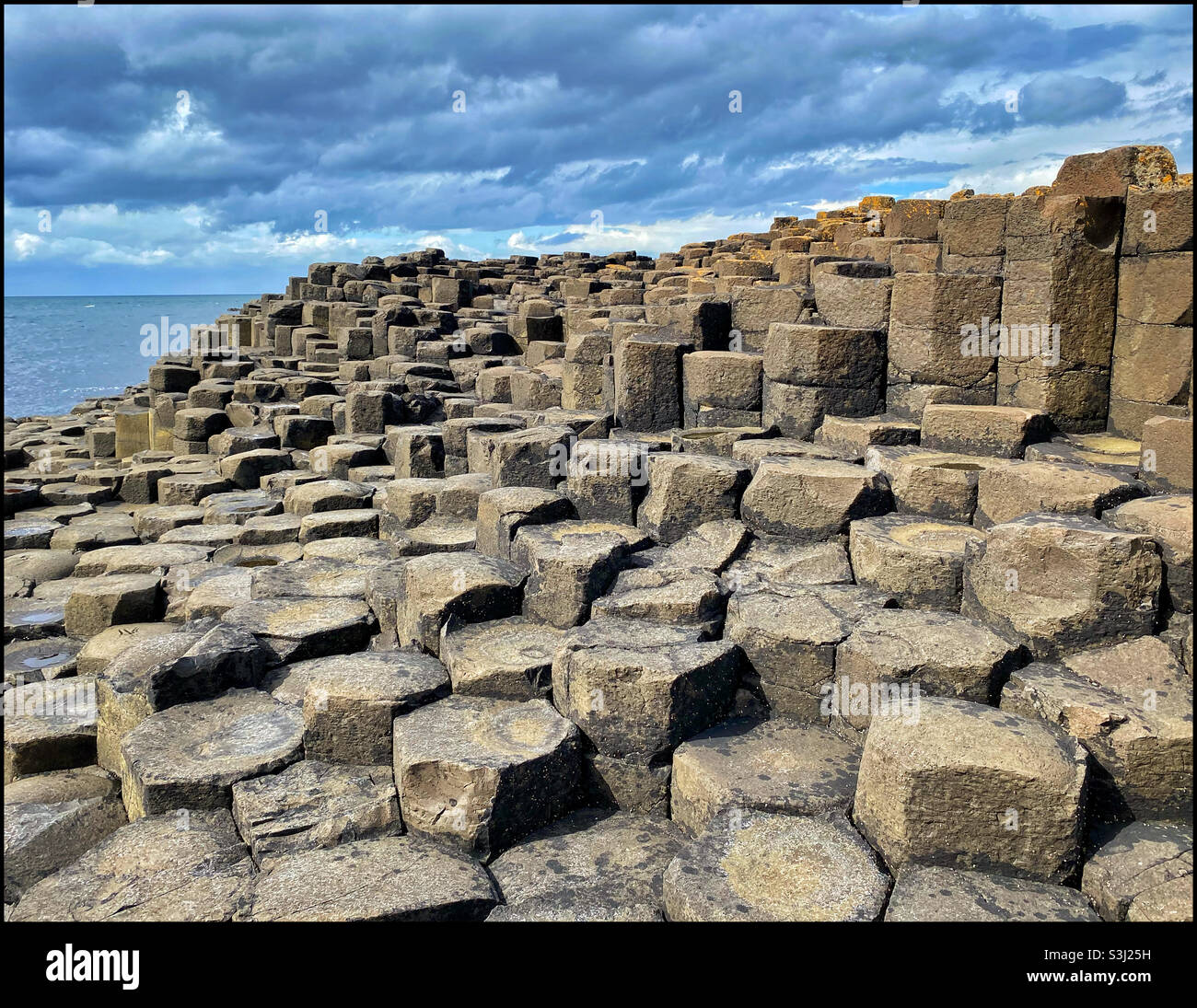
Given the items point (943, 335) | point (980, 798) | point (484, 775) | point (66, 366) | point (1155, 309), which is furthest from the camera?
point (66, 366)

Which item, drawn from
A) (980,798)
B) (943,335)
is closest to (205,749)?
(980,798)

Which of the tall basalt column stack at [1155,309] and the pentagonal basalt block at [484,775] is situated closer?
the pentagonal basalt block at [484,775]

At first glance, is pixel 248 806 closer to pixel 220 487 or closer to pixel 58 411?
pixel 220 487

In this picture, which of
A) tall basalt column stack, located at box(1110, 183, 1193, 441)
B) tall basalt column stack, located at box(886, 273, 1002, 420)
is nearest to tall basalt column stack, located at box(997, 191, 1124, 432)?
tall basalt column stack, located at box(1110, 183, 1193, 441)

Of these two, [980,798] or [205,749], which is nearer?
[980,798]

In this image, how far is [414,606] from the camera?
5184 millimetres

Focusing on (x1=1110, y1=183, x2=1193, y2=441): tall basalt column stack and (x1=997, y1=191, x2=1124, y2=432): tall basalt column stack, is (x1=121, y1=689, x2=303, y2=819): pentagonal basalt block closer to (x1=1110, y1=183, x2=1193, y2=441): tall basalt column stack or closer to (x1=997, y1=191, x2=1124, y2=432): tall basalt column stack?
(x1=997, y1=191, x2=1124, y2=432): tall basalt column stack

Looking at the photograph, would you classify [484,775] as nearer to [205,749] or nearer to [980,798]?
[205,749]

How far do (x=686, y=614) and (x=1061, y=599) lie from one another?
1795mm

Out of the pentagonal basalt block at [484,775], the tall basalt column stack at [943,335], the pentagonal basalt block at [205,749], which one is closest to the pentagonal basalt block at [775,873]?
the pentagonal basalt block at [484,775]

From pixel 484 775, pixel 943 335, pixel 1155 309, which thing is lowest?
pixel 484 775

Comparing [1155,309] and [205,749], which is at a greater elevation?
[1155,309]

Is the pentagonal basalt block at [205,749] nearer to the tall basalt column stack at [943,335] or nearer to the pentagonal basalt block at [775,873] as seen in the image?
the pentagonal basalt block at [775,873]

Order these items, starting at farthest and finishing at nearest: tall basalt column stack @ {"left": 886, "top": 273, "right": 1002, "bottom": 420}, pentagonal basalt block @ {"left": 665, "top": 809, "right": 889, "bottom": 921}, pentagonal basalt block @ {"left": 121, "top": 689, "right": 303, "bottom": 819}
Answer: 1. tall basalt column stack @ {"left": 886, "top": 273, "right": 1002, "bottom": 420}
2. pentagonal basalt block @ {"left": 121, "top": 689, "right": 303, "bottom": 819}
3. pentagonal basalt block @ {"left": 665, "top": 809, "right": 889, "bottom": 921}
